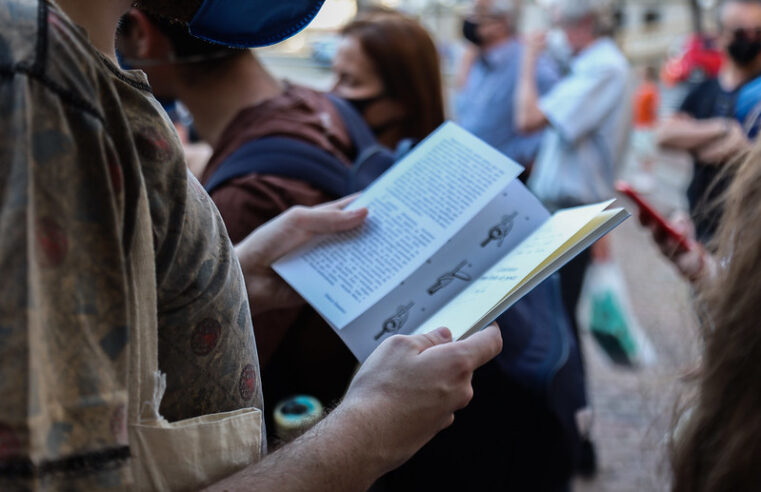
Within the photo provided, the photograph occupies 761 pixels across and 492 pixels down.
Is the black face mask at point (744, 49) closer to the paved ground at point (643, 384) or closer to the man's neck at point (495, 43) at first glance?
the paved ground at point (643, 384)

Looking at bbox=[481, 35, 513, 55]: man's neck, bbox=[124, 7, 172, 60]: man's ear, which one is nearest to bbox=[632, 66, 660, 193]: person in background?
bbox=[481, 35, 513, 55]: man's neck

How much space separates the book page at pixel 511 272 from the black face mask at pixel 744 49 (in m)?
2.23

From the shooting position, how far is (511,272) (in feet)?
3.62

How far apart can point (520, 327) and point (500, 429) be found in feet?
0.73

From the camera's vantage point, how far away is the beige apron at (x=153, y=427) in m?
0.69

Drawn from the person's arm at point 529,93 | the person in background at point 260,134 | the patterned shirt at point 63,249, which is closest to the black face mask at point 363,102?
the person in background at point 260,134

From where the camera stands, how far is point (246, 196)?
1.54 metres

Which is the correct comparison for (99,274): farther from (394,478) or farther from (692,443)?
(394,478)

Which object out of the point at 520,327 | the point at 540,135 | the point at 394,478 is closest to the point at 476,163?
the point at 520,327

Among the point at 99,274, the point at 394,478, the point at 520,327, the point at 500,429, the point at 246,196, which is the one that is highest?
the point at 99,274

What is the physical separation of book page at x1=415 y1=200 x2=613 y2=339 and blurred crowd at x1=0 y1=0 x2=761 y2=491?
0.06 meters

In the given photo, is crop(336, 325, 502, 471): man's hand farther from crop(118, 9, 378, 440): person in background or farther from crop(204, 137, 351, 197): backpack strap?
crop(204, 137, 351, 197): backpack strap

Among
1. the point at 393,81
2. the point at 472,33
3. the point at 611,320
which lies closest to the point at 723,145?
the point at 611,320

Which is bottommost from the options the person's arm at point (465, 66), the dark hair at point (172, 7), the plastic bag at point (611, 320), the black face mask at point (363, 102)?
the plastic bag at point (611, 320)
